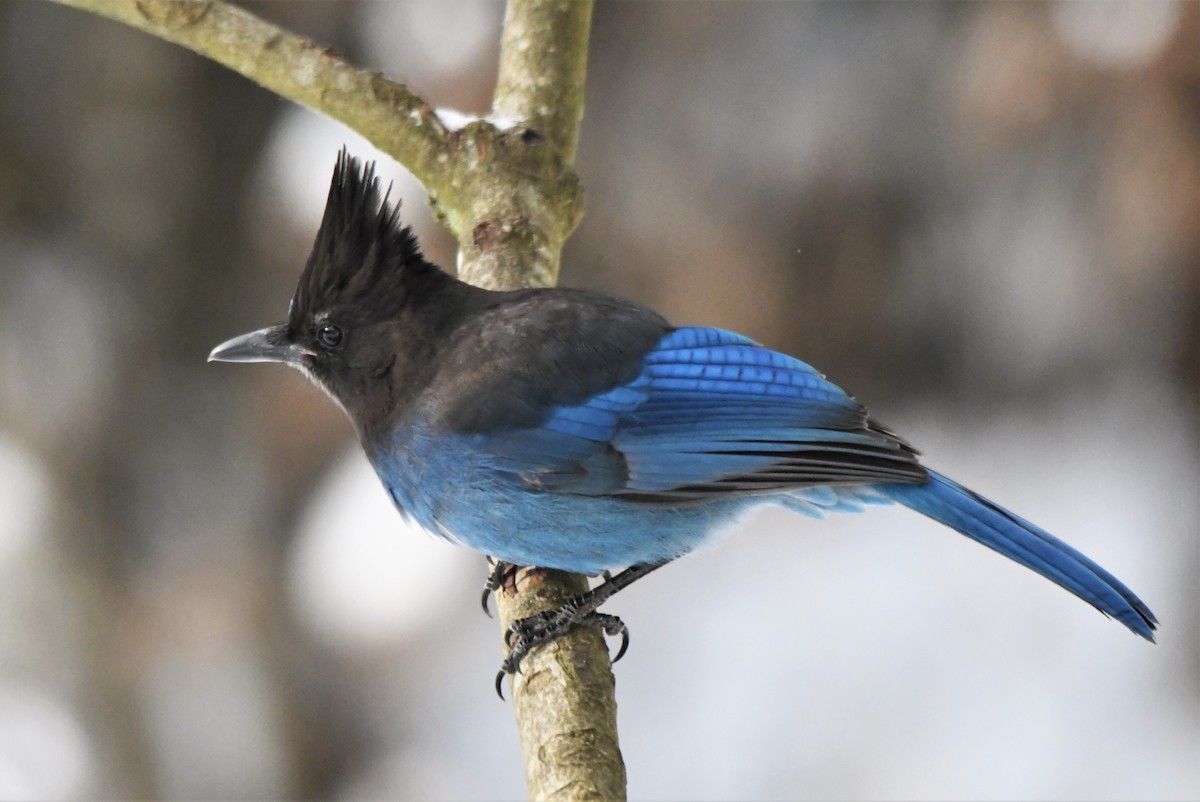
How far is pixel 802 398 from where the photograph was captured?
Answer: 270 centimetres

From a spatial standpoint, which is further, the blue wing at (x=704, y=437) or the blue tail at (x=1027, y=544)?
the blue wing at (x=704, y=437)

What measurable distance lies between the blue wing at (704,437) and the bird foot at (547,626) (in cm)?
25

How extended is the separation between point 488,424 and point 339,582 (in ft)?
9.33

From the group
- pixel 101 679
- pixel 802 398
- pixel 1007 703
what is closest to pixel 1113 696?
pixel 1007 703

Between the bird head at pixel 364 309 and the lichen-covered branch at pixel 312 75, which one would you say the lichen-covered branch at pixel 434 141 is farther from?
the bird head at pixel 364 309

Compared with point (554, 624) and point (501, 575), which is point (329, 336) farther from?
point (554, 624)

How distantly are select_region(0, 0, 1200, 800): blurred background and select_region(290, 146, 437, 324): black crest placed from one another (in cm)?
240

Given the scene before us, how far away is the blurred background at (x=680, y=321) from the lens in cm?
471

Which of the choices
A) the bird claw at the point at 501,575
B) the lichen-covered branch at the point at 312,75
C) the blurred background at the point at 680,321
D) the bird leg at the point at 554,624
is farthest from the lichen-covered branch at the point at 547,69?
the blurred background at the point at 680,321

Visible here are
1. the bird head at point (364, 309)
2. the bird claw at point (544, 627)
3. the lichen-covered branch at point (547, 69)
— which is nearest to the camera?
the bird claw at point (544, 627)

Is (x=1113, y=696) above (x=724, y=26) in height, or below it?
below

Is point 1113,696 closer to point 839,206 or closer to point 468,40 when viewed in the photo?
point 839,206

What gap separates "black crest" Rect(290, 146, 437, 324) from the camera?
8.78 ft

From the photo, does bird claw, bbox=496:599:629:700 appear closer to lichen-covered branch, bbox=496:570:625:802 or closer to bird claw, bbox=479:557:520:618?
lichen-covered branch, bbox=496:570:625:802
